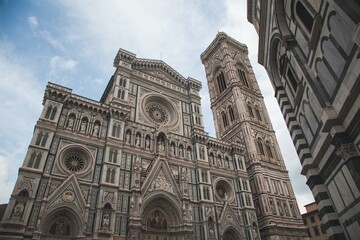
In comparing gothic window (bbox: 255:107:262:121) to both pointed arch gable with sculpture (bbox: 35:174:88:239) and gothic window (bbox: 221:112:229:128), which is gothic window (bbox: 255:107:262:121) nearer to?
gothic window (bbox: 221:112:229:128)

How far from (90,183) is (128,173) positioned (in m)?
3.33

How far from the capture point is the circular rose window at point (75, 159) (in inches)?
737

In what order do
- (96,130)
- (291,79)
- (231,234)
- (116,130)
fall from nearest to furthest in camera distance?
(291,79) → (96,130) → (116,130) → (231,234)

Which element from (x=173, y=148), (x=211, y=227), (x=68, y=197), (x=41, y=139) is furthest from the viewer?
(x=173, y=148)

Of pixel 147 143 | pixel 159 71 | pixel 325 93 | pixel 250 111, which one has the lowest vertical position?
pixel 325 93

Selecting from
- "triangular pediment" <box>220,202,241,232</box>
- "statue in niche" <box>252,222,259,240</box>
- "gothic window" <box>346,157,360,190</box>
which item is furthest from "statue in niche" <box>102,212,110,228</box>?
"gothic window" <box>346,157,360,190</box>

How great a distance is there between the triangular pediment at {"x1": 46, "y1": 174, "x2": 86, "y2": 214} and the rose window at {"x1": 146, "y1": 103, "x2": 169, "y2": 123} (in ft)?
35.7

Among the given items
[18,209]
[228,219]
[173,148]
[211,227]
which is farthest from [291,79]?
[18,209]

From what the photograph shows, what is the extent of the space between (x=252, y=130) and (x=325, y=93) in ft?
83.5

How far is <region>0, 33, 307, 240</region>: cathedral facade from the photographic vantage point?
16.9 m

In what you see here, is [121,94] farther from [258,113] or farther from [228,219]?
[258,113]

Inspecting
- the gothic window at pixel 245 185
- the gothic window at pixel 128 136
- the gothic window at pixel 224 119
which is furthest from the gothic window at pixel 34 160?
the gothic window at pixel 224 119

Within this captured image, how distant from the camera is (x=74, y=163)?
19.4 meters

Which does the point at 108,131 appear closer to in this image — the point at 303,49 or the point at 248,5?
the point at 248,5
